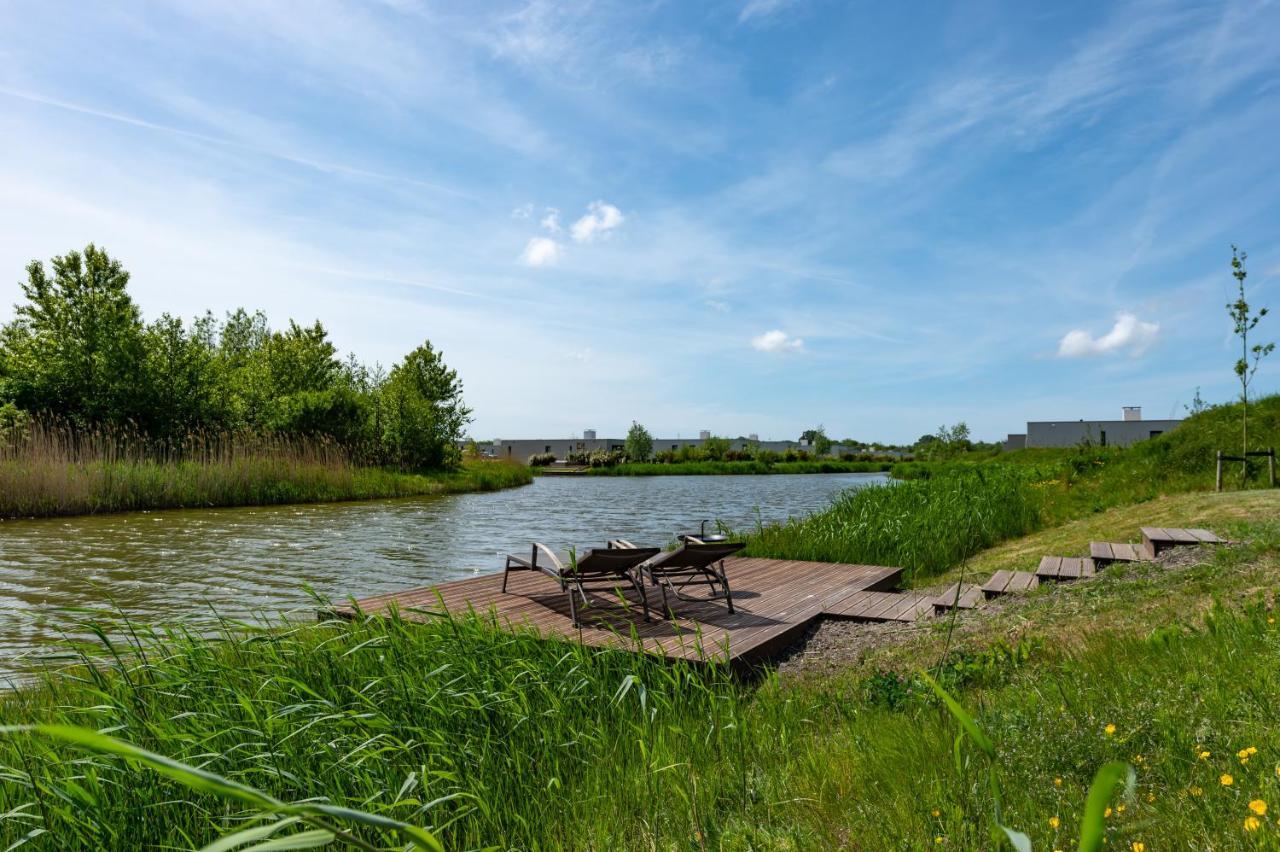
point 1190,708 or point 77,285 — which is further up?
point 77,285

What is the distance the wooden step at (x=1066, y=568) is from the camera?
6.38 m

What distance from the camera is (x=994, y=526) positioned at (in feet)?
33.9

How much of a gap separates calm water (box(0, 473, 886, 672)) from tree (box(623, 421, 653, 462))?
94.8ft

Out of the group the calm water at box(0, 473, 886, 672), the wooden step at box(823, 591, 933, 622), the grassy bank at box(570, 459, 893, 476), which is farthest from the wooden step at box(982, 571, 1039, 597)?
the grassy bank at box(570, 459, 893, 476)

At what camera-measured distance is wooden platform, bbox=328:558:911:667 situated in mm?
4996

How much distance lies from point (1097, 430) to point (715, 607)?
47.7 metres

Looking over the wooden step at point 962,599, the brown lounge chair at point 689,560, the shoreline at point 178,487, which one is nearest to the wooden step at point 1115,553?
the wooden step at point 962,599

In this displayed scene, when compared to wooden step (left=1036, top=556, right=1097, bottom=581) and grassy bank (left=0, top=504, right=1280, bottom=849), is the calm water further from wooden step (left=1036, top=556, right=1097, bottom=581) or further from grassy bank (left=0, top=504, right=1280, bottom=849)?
wooden step (left=1036, top=556, right=1097, bottom=581)

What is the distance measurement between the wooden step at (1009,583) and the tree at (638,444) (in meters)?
42.6

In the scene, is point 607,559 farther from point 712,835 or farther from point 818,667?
point 712,835

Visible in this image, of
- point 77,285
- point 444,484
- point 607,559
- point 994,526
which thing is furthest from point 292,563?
point 77,285

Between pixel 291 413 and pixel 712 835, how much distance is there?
26356 mm

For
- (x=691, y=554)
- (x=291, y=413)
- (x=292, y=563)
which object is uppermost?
(x=291, y=413)

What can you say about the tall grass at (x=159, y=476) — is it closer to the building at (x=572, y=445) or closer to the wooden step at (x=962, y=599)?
the wooden step at (x=962, y=599)
